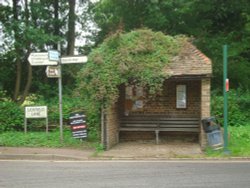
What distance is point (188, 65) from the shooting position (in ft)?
47.5

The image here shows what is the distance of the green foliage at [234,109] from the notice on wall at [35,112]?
748 cm

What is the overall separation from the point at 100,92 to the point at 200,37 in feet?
43.4

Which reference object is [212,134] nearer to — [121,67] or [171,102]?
[171,102]

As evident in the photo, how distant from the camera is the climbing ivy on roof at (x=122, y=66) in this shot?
1391cm

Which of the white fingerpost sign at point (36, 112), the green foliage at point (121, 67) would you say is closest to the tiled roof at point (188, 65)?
the green foliage at point (121, 67)

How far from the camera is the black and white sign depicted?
49.1ft

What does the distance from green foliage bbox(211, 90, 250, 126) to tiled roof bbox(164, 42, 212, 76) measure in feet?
16.3

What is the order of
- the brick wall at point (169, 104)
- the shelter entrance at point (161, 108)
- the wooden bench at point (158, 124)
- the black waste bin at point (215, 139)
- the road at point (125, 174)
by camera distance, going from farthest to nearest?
the brick wall at point (169, 104) → the shelter entrance at point (161, 108) → the wooden bench at point (158, 124) → the black waste bin at point (215, 139) → the road at point (125, 174)

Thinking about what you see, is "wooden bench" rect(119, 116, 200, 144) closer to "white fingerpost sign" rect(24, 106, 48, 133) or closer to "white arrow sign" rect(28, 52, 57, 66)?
"white fingerpost sign" rect(24, 106, 48, 133)

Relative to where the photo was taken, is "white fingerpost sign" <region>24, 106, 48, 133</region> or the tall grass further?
"white fingerpost sign" <region>24, 106, 48, 133</region>

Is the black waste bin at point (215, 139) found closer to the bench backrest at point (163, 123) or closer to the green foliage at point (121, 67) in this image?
the bench backrest at point (163, 123)

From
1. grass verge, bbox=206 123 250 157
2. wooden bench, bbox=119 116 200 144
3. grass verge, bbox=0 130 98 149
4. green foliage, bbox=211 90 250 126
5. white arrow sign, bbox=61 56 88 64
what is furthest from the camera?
green foliage, bbox=211 90 250 126

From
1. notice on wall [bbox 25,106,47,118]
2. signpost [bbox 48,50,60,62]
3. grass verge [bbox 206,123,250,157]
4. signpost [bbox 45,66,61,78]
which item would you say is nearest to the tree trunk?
notice on wall [bbox 25,106,47,118]

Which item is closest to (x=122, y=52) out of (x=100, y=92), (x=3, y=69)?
(x=100, y=92)
